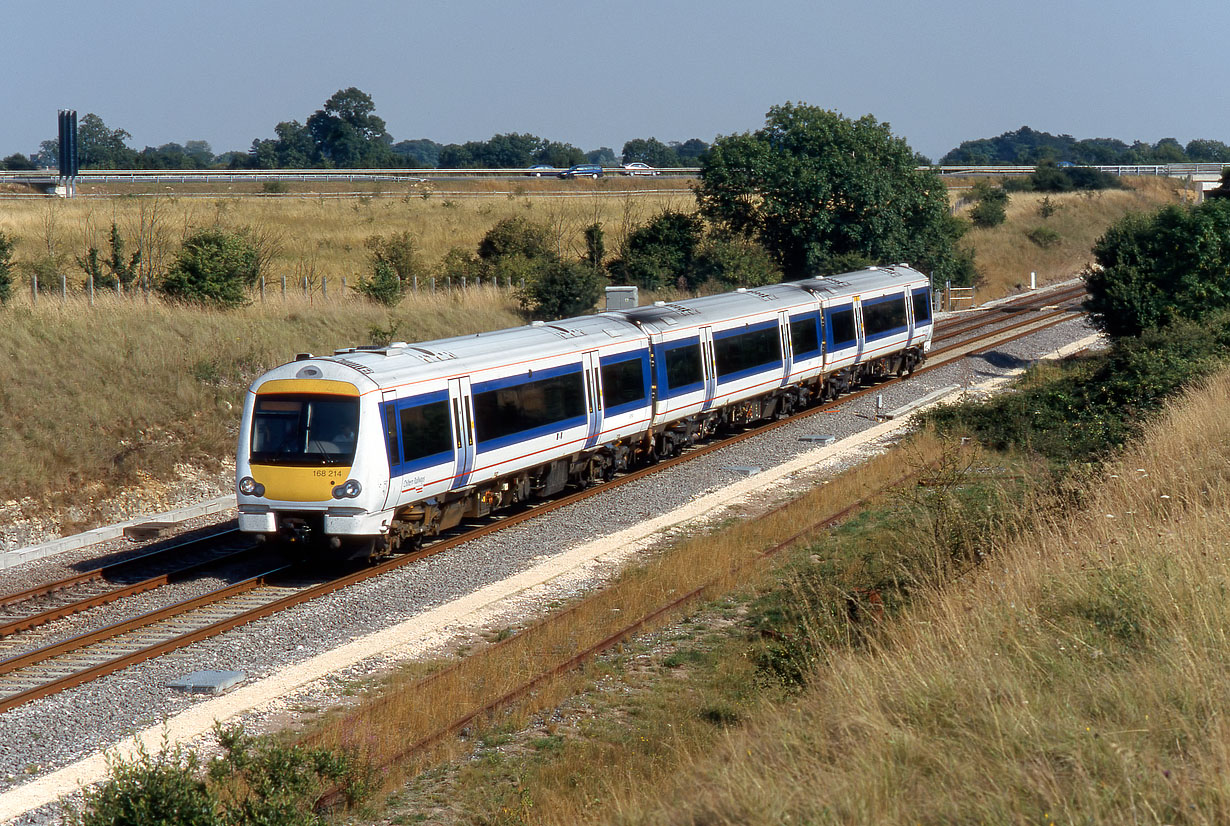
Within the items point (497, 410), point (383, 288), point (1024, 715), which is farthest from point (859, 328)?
point (1024, 715)

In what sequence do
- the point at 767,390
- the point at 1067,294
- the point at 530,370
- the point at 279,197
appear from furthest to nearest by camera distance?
the point at 279,197, the point at 1067,294, the point at 767,390, the point at 530,370

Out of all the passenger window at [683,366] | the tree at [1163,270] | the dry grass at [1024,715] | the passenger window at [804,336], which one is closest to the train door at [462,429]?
the passenger window at [683,366]

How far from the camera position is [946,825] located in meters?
5.39

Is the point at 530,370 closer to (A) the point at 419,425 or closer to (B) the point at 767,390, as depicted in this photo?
(A) the point at 419,425

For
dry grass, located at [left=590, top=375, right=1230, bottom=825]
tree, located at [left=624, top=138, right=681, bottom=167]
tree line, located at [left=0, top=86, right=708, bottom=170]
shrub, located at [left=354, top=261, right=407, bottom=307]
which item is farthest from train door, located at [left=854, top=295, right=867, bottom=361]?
tree, located at [left=624, top=138, right=681, bottom=167]

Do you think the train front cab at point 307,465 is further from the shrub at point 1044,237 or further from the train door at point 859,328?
the shrub at point 1044,237

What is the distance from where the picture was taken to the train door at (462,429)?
1647 centimetres

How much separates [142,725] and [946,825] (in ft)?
23.8

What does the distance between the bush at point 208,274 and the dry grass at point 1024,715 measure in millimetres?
24945

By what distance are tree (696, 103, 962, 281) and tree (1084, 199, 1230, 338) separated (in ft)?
44.0

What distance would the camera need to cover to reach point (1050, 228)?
7456cm

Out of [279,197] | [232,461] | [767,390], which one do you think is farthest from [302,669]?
[279,197]

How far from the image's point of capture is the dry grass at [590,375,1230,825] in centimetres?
543

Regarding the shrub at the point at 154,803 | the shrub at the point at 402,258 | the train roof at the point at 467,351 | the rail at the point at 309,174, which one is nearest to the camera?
the shrub at the point at 154,803
